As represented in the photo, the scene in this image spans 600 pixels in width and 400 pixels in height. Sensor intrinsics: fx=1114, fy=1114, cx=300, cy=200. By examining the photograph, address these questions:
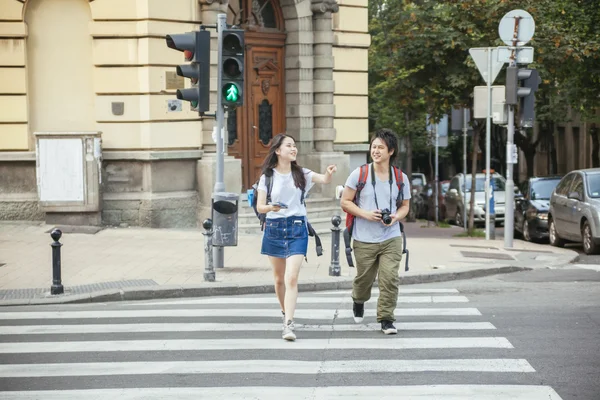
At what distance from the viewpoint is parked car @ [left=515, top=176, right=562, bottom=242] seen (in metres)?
23.5

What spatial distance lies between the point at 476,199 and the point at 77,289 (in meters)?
19.7

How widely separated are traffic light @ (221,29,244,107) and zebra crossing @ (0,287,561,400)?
2.96m

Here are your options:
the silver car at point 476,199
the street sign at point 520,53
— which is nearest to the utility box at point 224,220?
the street sign at point 520,53

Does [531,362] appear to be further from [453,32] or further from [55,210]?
[453,32]

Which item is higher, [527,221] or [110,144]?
[110,144]

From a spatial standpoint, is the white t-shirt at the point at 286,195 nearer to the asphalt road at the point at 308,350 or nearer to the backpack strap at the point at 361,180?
A: the backpack strap at the point at 361,180

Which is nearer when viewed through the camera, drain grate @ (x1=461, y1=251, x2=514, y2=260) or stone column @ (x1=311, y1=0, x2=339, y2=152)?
drain grate @ (x1=461, y1=251, x2=514, y2=260)

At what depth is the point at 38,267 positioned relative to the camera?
14844 mm

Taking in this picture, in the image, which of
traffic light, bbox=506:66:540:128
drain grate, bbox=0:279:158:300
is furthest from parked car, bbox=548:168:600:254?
drain grate, bbox=0:279:158:300

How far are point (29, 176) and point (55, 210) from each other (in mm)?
881

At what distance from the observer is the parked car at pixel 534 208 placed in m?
23.5

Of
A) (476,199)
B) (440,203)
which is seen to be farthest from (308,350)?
(440,203)

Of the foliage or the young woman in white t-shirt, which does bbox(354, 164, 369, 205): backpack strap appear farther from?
the foliage

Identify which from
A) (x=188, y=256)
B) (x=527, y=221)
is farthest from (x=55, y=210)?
(x=527, y=221)
